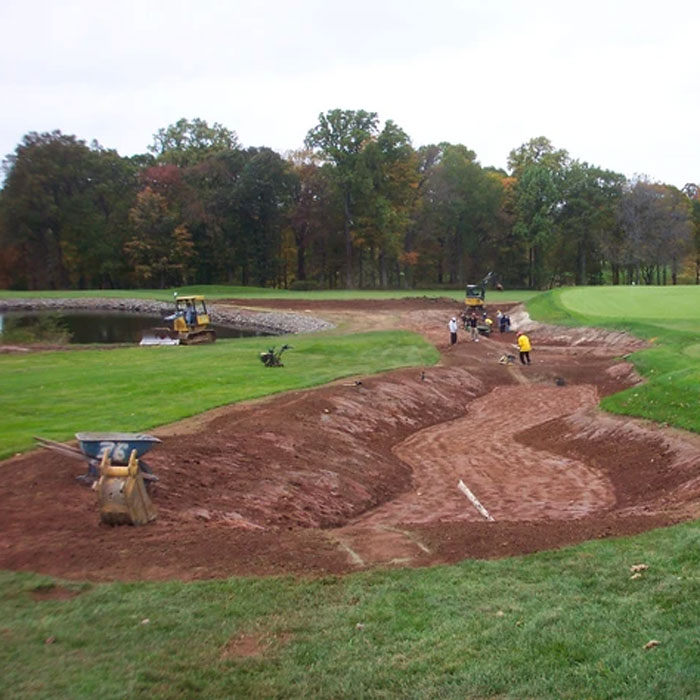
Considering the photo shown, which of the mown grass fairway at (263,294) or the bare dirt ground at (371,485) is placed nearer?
the bare dirt ground at (371,485)

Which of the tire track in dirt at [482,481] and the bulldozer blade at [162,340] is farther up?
the bulldozer blade at [162,340]

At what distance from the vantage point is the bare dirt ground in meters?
10.3

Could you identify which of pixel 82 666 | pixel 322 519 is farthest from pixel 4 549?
pixel 322 519

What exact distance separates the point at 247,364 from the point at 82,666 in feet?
75.1

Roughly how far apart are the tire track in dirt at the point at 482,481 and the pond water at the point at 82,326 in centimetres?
3266

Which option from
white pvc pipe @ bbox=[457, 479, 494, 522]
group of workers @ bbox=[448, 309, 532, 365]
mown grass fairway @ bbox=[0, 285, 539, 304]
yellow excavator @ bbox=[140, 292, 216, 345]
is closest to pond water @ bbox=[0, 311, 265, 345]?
mown grass fairway @ bbox=[0, 285, 539, 304]

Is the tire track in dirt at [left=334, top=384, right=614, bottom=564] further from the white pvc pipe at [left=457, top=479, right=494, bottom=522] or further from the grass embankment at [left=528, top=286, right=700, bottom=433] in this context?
the grass embankment at [left=528, top=286, right=700, bottom=433]

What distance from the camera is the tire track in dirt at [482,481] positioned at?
39.4ft

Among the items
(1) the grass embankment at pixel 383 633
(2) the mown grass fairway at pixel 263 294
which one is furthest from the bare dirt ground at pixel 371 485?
(2) the mown grass fairway at pixel 263 294

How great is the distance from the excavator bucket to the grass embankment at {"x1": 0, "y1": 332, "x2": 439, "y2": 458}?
509cm

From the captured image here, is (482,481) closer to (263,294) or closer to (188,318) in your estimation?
(188,318)

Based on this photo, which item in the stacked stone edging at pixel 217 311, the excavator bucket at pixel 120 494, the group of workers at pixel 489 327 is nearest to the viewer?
the excavator bucket at pixel 120 494

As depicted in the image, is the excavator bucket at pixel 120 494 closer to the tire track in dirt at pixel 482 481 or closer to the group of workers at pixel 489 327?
the tire track in dirt at pixel 482 481

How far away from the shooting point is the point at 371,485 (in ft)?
54.1
